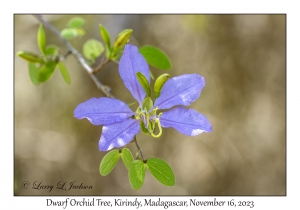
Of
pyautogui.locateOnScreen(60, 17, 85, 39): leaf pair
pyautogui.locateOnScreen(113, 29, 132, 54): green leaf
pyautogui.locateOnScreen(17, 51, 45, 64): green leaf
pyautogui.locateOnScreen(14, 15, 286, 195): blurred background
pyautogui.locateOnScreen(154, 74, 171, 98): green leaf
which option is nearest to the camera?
pyautogui.locateOnScreen(154, 74, 171, 98): green leaf

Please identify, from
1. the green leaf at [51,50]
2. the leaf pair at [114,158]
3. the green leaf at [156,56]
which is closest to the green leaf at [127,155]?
the leaf pair at [114,158]

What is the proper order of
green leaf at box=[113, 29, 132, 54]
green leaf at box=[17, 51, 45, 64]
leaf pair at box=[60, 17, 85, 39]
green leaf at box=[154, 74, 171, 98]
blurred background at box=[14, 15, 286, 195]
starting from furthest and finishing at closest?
blurred background at box=[14, 15, 286, 195], leaf pair at box=[60, 17, 85, 39], green leaf at box=[17, 51, 45, 64], green leaf at box=[113, 29, 132, 54], green leaf at box=[154, 74, 171, 98]

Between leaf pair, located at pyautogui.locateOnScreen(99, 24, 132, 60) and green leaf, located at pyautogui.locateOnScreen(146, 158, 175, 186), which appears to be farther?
leaf pair, located at pyautogui.locateOnScreen(99, 24, 132, 60)

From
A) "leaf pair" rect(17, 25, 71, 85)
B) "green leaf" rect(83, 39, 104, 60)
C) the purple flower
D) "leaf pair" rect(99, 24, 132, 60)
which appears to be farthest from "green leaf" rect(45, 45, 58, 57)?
the purple flower

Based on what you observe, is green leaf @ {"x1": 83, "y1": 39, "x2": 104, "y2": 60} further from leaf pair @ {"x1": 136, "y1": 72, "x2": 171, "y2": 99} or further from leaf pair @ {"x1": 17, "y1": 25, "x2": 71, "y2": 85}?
leaf pair @ {"x1": 136, "y1": 72, "x2": 171, "y2": 99}

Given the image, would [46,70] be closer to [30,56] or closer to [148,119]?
[30,56]

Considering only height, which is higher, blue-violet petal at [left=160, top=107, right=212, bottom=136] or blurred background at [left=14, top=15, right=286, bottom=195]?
blurred background at [left=14, top=15, right=286, bottom=195]

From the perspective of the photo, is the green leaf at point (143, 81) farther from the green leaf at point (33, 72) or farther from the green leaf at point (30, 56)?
the green leaf at point (33, 72)

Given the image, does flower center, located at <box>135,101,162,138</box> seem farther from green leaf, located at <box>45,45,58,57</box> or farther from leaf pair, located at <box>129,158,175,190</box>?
green leaf, located at <box>45,45,58,57</box>

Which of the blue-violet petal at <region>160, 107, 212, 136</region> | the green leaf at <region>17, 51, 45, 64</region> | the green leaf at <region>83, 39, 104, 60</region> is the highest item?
the green leaf at <region>83, 39, 104, 60</region>
